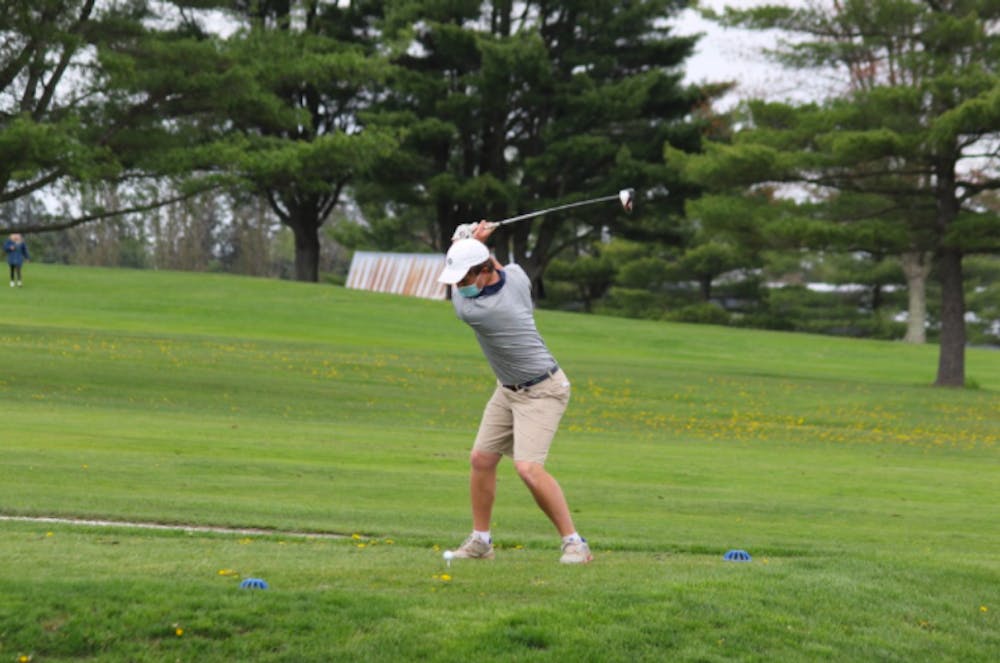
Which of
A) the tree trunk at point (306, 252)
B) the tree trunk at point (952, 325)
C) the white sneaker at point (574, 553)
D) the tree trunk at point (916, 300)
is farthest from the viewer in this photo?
the tree trunk at point (306, 252)

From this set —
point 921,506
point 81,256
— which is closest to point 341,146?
point 921,506

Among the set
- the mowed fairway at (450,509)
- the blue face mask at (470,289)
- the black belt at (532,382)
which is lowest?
the mowed fairway at (450,509)

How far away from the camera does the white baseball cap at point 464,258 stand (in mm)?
8305

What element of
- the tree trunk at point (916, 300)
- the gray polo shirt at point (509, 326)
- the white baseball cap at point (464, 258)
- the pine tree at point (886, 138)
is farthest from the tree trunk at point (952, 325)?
the white baseball cap at point (464, 258)

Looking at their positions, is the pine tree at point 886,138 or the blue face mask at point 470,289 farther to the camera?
the pine tree at point 886,138

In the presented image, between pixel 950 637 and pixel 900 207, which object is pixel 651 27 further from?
pixel 950 637

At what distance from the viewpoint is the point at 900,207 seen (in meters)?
32.5

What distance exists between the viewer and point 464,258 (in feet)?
27.2

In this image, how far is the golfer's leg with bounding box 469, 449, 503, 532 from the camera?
891 cm

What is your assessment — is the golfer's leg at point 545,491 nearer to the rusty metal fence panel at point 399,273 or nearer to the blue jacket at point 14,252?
the blue jacket at point 14,252

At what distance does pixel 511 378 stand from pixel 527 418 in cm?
27

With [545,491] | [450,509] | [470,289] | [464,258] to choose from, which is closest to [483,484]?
[545,491]

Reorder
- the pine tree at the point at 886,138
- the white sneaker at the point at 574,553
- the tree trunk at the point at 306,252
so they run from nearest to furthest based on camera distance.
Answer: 1. the white sneaker at the point at 574,553
2. the pine tree at the point at 886,138
3. the tree trunk at the point at 306,252

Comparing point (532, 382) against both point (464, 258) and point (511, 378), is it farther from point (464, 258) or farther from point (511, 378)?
point (464, 258)
